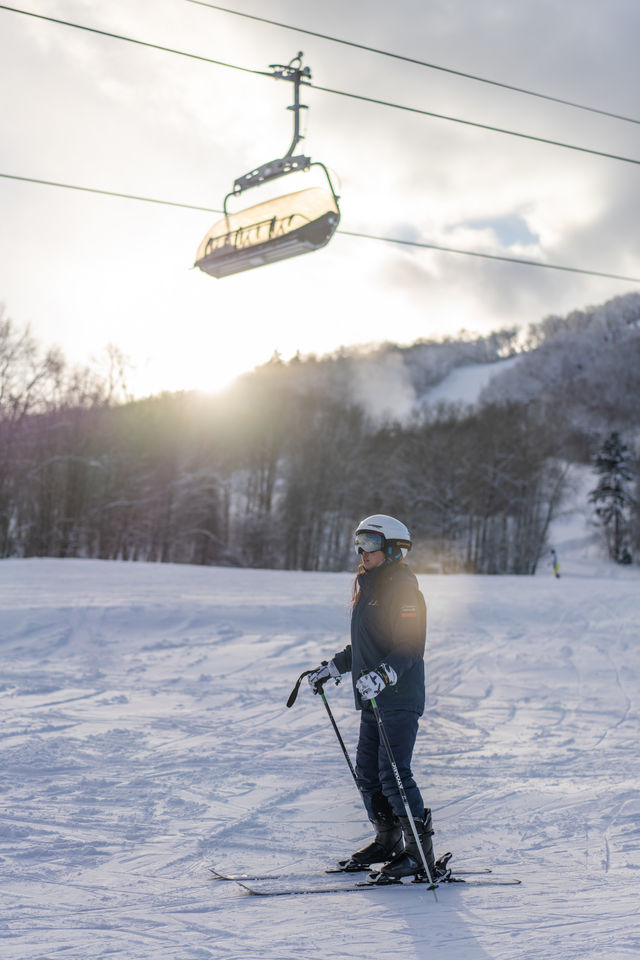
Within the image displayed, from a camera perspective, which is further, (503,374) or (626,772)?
(503,374)

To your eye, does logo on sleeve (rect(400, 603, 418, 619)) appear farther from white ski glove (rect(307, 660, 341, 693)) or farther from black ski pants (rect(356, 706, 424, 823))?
white ski glove (rect(307, 660, 341, 693))

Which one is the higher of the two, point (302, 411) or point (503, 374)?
point (503, 374)

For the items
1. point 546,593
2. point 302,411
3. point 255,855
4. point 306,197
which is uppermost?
point 302,411

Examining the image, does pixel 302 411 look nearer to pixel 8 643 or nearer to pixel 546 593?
pixel 546 593

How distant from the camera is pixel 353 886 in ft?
11.9

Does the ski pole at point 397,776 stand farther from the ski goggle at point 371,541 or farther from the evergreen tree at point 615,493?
the evergreen tree at point 615,493

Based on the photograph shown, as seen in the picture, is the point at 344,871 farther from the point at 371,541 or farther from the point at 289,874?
the point at 371,541

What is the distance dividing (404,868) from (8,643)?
23.8 feet

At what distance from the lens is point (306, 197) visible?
8.00m

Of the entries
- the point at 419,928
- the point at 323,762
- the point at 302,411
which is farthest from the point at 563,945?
the point at 302,411

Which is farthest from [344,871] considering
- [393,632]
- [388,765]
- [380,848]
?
[393,632]

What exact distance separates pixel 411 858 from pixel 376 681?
0.92m

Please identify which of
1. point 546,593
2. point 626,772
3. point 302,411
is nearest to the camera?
point 626,772

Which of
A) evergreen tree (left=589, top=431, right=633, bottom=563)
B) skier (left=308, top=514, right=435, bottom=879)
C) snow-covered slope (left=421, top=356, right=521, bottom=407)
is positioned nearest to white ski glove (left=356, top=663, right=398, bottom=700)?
skier (left=308, top=514, right=435, bottom=879)
